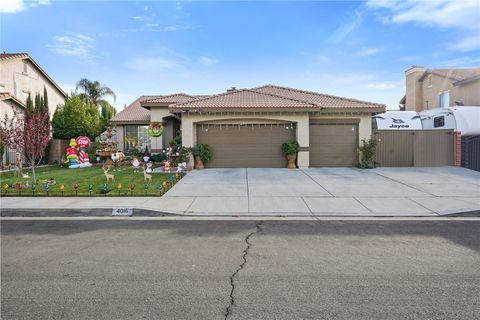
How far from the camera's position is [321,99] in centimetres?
1928

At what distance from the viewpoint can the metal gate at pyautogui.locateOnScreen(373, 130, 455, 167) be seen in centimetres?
1725

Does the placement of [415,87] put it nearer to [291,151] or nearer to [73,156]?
[291,151]

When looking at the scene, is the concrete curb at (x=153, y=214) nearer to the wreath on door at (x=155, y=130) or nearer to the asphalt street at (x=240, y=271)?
the asphalt street at (x=240, y=271)

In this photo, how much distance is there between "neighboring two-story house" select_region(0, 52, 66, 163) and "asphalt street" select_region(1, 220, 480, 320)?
748 inches

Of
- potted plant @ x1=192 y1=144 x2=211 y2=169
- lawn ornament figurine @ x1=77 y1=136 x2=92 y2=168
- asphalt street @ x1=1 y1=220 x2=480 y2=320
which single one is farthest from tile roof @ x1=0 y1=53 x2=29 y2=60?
asphalt street @ x1=1 y1=220 x2=480 y2=320

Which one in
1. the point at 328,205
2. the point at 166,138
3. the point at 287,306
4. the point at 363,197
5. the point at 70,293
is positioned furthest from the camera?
the point at 166,138

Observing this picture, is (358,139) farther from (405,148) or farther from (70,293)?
(70,293)

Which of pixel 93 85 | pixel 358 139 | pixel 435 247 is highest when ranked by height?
pixel 93 85

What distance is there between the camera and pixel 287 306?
3.45m

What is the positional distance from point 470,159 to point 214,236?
52.8 ft

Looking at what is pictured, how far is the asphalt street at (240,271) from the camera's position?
A: 134 inches

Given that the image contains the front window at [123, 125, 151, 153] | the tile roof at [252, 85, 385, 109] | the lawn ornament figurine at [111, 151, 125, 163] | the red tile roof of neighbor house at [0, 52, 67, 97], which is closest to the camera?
the tile roof at [252, 85, 385, 109]

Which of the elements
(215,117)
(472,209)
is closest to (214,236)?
(472,209)

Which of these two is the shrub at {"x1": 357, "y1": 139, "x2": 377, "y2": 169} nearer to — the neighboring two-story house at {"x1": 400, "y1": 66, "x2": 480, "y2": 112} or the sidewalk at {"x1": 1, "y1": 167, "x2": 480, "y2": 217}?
the sidewalk at {"x1": 1, "y1": 167, "x2": 480, "y2": 217}
